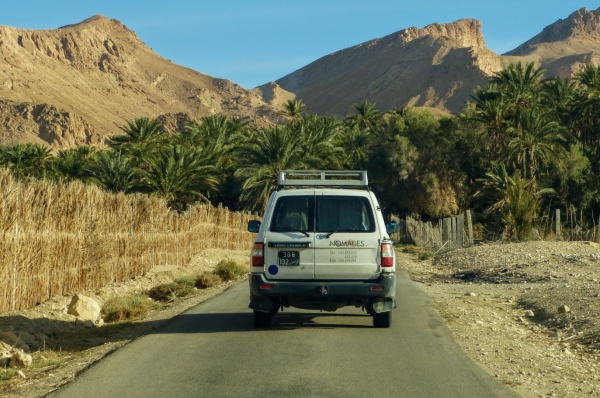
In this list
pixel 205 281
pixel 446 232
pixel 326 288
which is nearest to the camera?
pixel 326 288

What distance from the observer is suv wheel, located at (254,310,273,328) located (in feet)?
36.7

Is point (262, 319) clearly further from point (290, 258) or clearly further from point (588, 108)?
point (588, 108)

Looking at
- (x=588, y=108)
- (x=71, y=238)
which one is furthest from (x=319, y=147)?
(x=71, y=238)

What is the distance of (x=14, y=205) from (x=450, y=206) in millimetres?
57101

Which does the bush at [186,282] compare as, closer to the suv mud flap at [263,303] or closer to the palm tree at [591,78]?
the suv mud flap at [263,303]

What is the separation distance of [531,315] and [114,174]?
33010mm

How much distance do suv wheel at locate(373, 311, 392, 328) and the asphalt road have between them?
0.45 ft

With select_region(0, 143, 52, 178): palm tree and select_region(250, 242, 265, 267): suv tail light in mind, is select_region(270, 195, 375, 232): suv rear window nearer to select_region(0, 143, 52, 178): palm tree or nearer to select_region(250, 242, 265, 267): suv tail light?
select_region(250, 242, 265, 267): suv tail light

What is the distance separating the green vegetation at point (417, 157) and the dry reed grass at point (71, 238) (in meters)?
18.9

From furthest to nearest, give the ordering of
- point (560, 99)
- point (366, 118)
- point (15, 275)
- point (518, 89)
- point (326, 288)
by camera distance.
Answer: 1. point (366, 118)
2. point (560, 99)
3. point (518, 89)
4. point (15, 275)
5. point (326, 288)

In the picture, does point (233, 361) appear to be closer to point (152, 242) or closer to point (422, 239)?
point (152, 242)

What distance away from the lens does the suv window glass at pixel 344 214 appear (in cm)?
1087

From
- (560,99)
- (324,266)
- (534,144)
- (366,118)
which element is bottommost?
(324,266)

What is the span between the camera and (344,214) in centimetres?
1098
